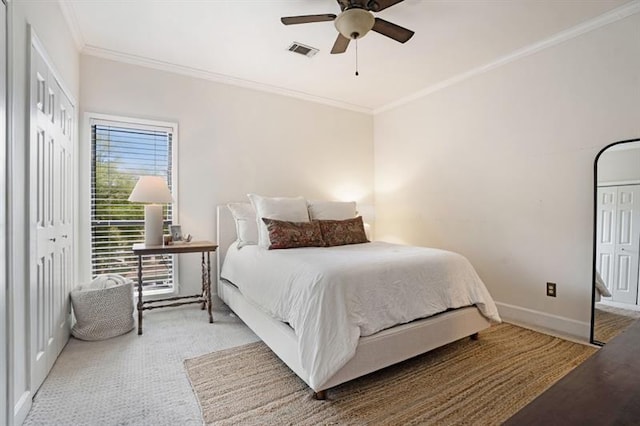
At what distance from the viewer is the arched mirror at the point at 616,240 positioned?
7.88ft

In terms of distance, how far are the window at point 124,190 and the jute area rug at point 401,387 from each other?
4.86 feet

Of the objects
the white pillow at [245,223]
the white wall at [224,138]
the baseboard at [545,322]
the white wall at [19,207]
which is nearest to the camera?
the white wall at [19,207]

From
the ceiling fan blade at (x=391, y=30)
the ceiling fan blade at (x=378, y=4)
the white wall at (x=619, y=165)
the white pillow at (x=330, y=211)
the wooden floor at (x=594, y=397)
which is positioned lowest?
the wooden floor at (x=594, y=397)

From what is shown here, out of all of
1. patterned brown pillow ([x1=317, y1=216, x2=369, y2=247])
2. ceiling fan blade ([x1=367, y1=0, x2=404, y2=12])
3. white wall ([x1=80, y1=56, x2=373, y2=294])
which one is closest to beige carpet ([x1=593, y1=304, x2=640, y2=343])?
patterned brown pillow ([x1=317, y1=216, x2=369, y2=247])

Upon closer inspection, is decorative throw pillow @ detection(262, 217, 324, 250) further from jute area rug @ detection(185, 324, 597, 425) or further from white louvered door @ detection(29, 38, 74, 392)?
white louvered door @ detection(29, 38, 74, 392)

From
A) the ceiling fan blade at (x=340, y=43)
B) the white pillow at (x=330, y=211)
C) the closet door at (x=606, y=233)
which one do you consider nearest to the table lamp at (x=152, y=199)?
the white pillow at (x=330, y=211)

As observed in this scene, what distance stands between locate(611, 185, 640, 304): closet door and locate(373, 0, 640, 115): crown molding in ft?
4.33

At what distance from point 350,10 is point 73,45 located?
2493 millimetres

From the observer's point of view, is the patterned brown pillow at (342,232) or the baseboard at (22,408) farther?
the patterned brown pillow at (342,232)

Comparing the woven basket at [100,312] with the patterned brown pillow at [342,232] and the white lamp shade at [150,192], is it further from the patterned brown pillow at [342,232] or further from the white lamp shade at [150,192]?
the patterned brown pillow at [342,232]

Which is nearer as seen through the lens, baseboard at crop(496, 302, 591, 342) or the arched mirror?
the arched mirror

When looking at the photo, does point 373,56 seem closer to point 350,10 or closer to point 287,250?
point 350,10

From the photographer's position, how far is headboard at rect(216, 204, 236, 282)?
358 centimetres

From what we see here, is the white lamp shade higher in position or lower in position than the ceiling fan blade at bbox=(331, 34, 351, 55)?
lower
